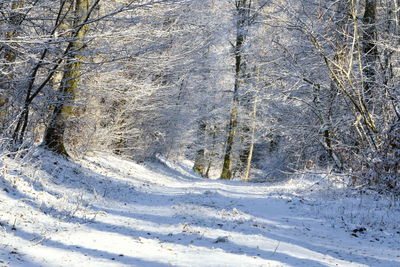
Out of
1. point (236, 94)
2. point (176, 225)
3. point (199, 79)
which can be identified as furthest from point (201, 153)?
point (176, 225)

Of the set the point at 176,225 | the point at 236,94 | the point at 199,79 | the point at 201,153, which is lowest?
the point at 176,225

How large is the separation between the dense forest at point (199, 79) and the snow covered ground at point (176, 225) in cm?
105

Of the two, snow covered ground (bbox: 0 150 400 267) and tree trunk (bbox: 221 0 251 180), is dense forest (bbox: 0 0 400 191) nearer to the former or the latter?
tree trunk (bbox: 221 0 251 180)

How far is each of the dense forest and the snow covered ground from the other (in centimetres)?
105

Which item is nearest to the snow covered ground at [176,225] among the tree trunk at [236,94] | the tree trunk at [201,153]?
the tree trunk at [236,94]

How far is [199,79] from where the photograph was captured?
22438 millimetres

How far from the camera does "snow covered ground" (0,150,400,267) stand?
471 cm

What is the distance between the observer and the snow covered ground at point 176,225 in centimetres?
471

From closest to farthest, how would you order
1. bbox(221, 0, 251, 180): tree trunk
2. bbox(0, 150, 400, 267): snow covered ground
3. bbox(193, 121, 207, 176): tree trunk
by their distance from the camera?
bbox(0, 150, 400, 267): snow covered ground < bbox(221, 0, 251, 180): tree trunk < bbox(193, 121, 207, 176): tree trunk

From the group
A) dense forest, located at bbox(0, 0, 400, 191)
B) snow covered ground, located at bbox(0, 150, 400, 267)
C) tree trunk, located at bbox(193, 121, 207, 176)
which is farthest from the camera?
tree trunk, located at bbox(193, 121, 207, 176)

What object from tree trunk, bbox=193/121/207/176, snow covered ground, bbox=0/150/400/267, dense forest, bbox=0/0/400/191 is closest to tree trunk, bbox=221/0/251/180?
dense forest, bbox=0/0/400/191

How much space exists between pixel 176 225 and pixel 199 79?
54.2 ft

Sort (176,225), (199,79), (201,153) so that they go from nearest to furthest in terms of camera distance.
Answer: (176,225), (199,79), (201,153)

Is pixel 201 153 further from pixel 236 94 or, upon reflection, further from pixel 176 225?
pixel 176 225
